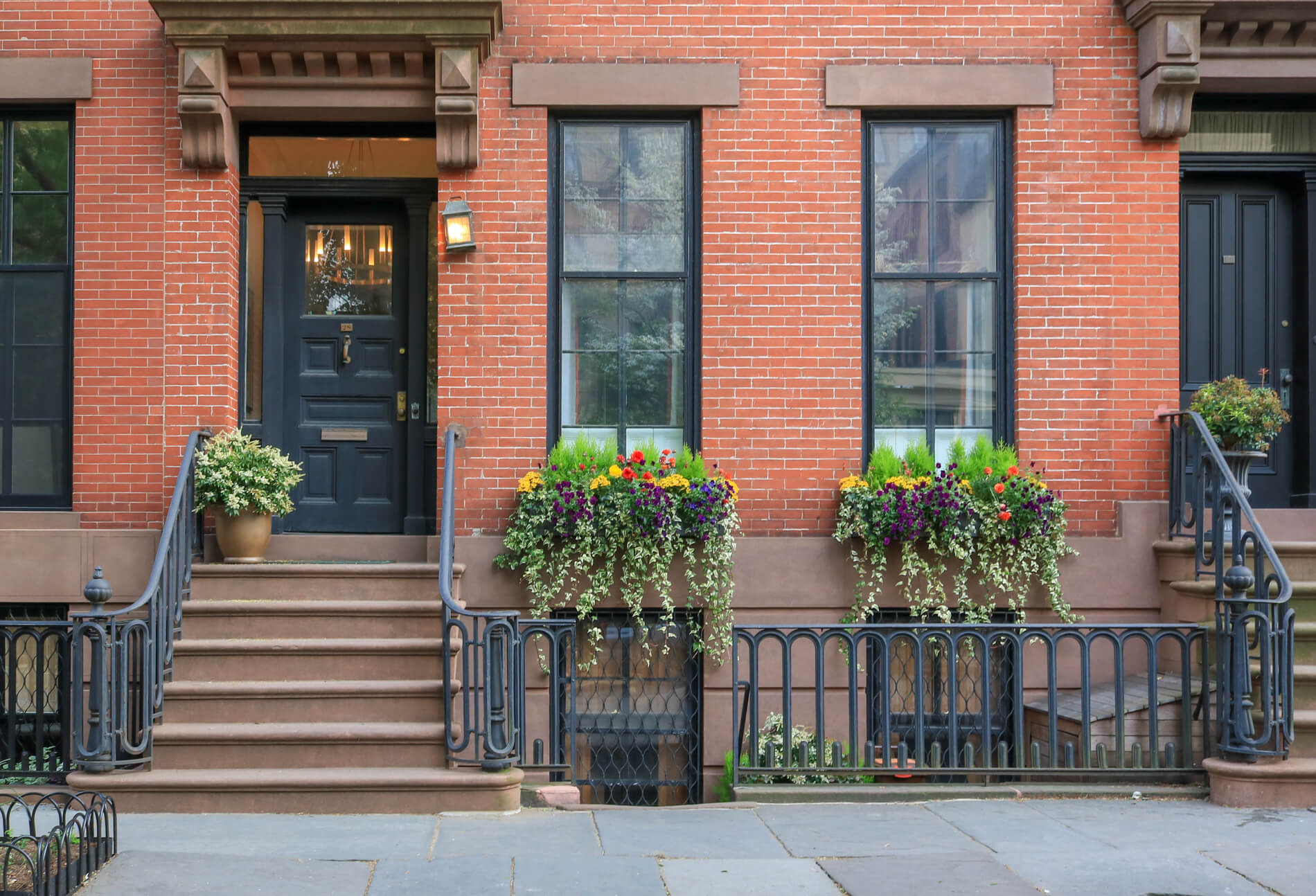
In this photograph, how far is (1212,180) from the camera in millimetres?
9234

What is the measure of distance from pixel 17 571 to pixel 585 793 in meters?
4.10

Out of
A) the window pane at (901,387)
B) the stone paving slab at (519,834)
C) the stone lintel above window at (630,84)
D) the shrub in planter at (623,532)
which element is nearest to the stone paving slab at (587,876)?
the stone paving slab at (519,834)

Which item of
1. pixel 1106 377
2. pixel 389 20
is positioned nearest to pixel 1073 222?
pixel 1106 377

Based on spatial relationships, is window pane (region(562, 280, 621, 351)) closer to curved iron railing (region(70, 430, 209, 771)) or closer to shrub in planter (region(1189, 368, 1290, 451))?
curved iron railing (region(70, 430, 209, 771))

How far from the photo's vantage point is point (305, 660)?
24.1ft

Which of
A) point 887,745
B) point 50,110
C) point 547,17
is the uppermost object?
point 547,17

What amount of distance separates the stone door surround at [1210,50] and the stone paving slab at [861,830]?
199 inches

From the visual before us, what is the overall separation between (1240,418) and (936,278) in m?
2.22

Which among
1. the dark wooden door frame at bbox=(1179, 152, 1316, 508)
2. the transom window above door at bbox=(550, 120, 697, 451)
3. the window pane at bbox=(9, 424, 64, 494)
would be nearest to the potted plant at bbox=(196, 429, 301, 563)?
the window pane at bbox=(9, 424, 64, 494)

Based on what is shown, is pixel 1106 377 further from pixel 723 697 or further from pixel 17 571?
pixel 17 571

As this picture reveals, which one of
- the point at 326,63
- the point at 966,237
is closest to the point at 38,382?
the point at 326,63

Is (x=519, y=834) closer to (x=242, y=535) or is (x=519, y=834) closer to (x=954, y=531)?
(x=242, y=535)

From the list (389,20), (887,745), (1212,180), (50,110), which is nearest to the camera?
(887,745)

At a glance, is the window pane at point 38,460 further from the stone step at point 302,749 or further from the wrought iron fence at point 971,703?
the wrought iron fence at point 971,703
